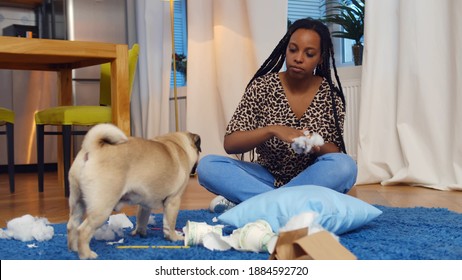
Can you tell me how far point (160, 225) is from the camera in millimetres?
2057

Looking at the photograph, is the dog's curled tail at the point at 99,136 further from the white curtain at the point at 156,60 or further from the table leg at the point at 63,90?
the white curtain at the point at 156,60

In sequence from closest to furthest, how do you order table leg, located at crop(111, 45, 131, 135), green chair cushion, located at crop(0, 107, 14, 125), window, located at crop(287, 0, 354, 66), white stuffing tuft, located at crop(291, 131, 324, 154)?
white stuffing tuft, located at crop(291, 131, 324, 154)
table leg, located at crop(111, 45, 131, 135)
green chair cushion, located at crop(0, 107, 14, 125)
window, located at crop(287, 0, 354, 66)

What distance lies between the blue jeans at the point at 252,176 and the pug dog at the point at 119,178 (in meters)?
0.42

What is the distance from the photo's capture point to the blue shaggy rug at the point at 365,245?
4.93ft

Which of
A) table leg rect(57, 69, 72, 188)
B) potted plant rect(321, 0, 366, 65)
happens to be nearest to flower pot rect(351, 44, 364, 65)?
potted plant rect(321, 0, 366, 65)

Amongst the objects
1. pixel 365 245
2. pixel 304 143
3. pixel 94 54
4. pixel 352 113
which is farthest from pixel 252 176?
pixel 352 113

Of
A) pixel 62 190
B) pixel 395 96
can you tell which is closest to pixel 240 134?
pixel 395 96

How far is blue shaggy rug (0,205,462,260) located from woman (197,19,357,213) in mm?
233

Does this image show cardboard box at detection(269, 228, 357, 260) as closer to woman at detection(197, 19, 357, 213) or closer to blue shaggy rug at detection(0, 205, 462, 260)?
blue shaggy rug at detection(0, 205, 462, 260)

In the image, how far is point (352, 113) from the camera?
12.5ft

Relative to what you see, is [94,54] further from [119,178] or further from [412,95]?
[412,95]

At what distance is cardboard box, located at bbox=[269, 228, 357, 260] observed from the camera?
123 centimetres

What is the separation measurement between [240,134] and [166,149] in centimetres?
52
